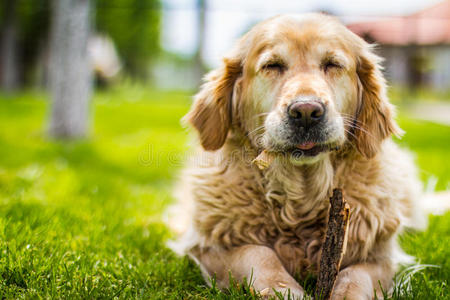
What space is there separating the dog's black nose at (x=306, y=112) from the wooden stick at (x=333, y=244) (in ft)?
1.41

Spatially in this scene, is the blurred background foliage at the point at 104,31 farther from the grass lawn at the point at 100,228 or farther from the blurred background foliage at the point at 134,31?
the grass lawn at the point at 100,228

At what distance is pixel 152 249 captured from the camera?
2.87m

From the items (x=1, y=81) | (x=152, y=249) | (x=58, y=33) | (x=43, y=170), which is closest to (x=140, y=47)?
(x=1, y=81)

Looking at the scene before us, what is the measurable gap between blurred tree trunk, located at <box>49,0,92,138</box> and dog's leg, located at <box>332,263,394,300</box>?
→ 561 centimetres

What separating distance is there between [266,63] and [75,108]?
16.7 ft

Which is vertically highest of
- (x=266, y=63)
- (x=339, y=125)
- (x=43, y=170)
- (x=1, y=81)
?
(x=266, y=63)

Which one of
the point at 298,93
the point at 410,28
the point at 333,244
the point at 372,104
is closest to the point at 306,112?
the point at 298,93

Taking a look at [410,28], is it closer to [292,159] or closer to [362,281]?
[292,159]

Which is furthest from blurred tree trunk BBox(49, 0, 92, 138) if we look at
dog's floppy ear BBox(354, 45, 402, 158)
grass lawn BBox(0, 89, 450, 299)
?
dog's floppy ear BBox(354, 45, 402, 158)

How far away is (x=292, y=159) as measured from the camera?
2.44 meters

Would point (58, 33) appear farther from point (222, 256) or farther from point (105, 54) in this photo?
point (105, 54)

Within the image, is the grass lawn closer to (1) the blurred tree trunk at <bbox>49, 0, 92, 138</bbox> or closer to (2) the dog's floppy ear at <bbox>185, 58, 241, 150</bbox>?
(1) the blurred tree trunk at <bbox>49, 0, 92, 138</bbox>

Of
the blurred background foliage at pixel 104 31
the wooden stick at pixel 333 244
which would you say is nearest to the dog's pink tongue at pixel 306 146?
the wooden stick at pixel 333 244

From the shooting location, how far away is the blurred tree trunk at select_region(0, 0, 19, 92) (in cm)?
1636
